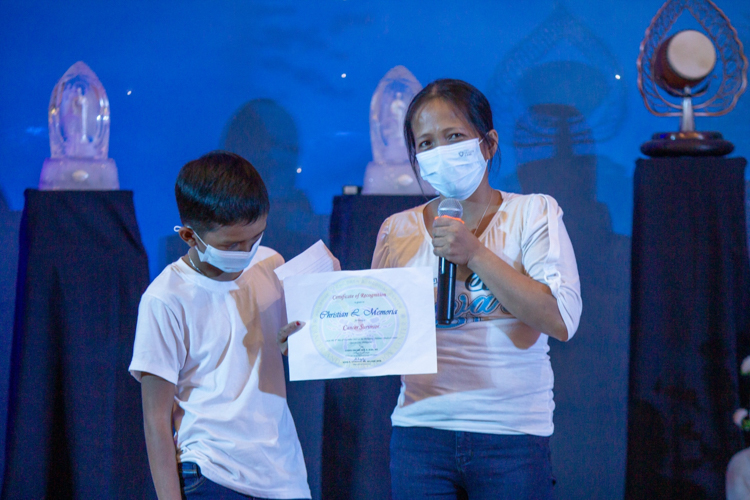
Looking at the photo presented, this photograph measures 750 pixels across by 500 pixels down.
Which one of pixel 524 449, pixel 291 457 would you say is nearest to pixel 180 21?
pixel 291 457

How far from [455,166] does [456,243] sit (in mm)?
217

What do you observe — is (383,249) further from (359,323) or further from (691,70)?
(691,70)

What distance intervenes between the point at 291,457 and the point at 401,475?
0.27 meters

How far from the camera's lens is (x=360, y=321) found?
4.51 ft

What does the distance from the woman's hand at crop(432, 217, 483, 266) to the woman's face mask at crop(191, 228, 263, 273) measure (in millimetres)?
436

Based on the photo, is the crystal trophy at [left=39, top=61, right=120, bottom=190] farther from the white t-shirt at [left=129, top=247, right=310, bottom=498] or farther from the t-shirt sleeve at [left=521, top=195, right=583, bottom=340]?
the t-shirt sleeve at [left=521, top=195, right=583, bottom=340]

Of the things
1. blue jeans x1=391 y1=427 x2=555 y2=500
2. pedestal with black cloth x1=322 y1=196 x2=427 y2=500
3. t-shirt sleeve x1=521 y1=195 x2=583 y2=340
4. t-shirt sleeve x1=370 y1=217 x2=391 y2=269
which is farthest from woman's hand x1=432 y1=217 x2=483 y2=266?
pedestal with black cloth x1=322 y1=196 x2=427 y2=500

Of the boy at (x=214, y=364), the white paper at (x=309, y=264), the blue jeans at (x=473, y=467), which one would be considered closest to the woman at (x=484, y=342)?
the blue jeans at (x=473, y=467)

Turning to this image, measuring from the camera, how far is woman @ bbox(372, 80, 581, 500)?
1251mm

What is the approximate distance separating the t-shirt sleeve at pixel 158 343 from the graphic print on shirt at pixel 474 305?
567mm

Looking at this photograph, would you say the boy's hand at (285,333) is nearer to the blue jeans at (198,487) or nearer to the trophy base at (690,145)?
the blue jeans at (198,487)

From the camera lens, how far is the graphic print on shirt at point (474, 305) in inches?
51.6

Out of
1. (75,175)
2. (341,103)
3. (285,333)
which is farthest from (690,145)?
(75,175)

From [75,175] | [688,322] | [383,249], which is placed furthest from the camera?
[75,175]
